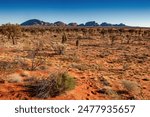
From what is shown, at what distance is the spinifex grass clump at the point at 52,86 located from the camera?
1088cm

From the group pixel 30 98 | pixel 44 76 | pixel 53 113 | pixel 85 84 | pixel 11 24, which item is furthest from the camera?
pixel 11 24

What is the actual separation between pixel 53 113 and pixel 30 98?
8.62ft

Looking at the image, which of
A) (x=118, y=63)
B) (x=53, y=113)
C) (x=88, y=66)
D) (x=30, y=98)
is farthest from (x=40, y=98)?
(x=118, y=63)

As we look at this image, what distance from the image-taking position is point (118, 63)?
19438mm

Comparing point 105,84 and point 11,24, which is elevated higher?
point 11,24

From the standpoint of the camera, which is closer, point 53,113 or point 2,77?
point 53,113

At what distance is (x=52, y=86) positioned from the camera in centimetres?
1119

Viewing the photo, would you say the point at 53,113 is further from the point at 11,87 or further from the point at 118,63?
the point at 118,63

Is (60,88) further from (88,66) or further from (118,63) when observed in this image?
(118,63)

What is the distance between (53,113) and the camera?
8.16 m

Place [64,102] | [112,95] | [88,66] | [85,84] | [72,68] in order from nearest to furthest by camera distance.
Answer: [64,102] < [112,95] < [85,84] < [72,68] < [88,66]

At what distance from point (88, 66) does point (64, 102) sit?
7980mm

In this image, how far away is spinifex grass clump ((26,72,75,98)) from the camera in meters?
10.9

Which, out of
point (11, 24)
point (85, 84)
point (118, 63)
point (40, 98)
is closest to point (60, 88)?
point (40, 98)
